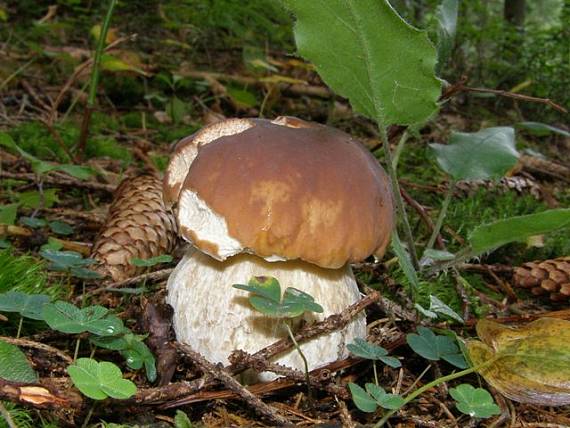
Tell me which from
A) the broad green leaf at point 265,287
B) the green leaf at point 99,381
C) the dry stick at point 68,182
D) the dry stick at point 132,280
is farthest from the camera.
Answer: the dry stick at point 68,182

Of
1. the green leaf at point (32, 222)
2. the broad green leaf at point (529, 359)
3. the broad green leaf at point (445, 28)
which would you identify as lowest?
the green leaf at point (32, 222)

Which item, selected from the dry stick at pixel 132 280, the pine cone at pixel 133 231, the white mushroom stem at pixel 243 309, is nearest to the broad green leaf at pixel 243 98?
the pine cone at pixel 133 231

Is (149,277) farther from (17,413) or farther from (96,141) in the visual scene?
(96,141)

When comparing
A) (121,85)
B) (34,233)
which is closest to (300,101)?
(121,85)

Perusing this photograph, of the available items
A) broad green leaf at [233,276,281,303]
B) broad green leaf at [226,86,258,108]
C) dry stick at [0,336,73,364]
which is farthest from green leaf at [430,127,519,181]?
broad green leaf at [226,86,258,108]

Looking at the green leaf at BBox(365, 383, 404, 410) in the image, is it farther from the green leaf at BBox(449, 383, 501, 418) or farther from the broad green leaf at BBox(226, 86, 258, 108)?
the broad green leaf at BBox(226, 86, 258, 108)

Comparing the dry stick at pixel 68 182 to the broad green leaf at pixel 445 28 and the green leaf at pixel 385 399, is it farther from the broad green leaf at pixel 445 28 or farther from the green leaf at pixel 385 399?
the green leaf at pixel 385 399
